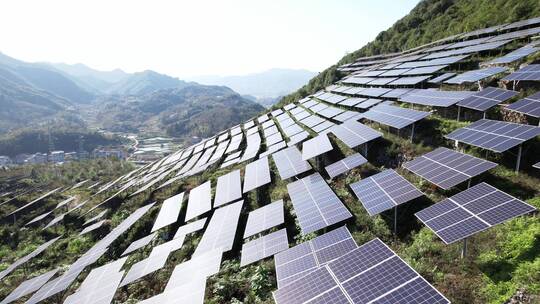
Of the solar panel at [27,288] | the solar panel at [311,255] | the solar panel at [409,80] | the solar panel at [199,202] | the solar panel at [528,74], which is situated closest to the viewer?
the solar panel at [311,255]

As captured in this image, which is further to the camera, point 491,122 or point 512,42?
point 512,42

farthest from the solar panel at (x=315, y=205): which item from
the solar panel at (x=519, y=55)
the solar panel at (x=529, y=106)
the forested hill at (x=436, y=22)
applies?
the forested hill at (x=436, y=22)

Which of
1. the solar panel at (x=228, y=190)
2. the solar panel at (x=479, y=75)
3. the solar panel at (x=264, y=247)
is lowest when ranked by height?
the solar panel at (x=228, y=190)

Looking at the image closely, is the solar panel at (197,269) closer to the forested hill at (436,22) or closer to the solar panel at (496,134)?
the solar panel at (496,134)

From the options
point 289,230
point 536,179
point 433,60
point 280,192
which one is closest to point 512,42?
point 433,60

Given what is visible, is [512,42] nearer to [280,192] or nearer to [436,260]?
[280,192]
